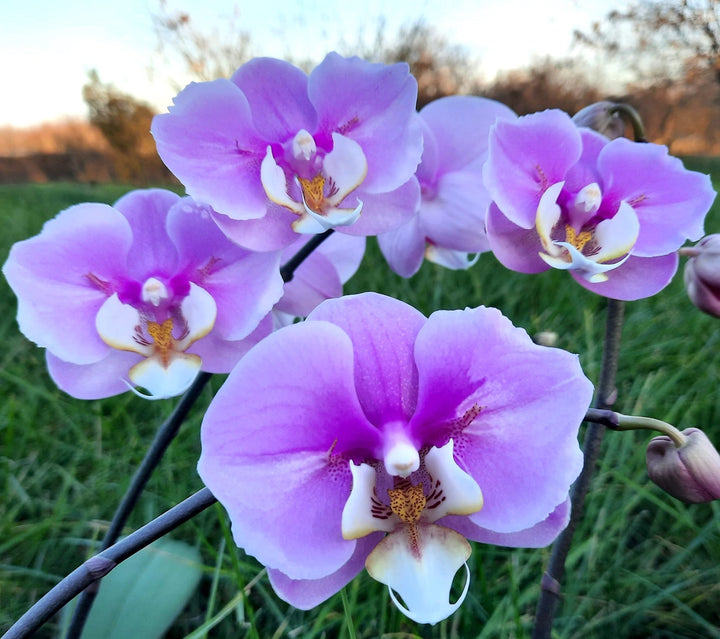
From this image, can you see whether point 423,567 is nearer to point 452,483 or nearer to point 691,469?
point 452,483

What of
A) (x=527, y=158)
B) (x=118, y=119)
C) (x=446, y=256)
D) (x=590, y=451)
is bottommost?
(x=118, y=119)

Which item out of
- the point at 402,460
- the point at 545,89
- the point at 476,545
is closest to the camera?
the point at 402,460

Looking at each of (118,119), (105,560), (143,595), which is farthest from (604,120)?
(118,119)

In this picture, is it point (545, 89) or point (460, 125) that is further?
point (545, 89)

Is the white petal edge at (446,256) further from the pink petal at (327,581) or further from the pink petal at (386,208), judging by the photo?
the pink petal at (327,581)

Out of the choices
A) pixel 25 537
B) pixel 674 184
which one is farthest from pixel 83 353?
pixel 25 537

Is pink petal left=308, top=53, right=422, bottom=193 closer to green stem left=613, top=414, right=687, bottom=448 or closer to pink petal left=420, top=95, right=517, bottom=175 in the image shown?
pink petal left=420, top=95, right=517, bottom=175

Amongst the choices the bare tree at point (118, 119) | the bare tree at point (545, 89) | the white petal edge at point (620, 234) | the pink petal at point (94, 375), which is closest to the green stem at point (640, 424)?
the white petal edge at point (620, 234)

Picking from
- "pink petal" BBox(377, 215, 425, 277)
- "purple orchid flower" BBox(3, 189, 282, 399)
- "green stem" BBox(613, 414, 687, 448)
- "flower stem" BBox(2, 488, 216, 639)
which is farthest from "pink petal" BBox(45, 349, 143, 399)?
"green stem" BBox(613, 414, 687, 448)
